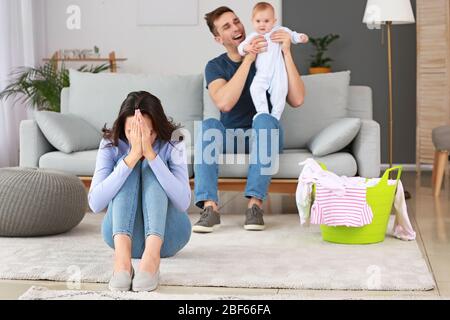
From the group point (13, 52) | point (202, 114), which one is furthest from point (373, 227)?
point (13, 52)

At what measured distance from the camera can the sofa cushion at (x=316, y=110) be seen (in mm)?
5059

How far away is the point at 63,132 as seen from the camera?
4.88 meters

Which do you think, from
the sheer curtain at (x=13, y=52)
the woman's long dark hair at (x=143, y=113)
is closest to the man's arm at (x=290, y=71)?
the woman's long dark hair at (x=143, y=113)

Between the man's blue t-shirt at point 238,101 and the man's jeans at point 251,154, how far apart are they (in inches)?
4.1

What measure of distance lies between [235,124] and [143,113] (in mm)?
1696

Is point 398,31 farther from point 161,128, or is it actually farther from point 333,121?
point 161,128

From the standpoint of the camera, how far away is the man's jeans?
170 inches

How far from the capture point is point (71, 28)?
820 centimetres

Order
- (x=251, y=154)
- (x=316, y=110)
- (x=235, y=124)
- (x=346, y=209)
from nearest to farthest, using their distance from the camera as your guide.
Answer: (x=346, y=209), (x=251, y=154), (x=235, y=124), (x=316, y=110)

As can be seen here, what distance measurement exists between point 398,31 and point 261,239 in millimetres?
4609

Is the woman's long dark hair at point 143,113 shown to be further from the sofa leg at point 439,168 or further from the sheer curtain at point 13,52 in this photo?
the sheer curtain at point 13,52

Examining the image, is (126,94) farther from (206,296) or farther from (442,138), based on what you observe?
(206,296)
